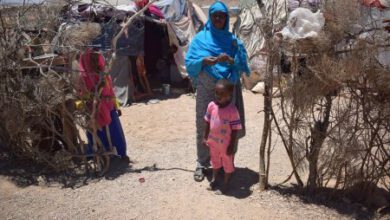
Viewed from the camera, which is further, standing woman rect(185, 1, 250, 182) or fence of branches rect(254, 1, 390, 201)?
standing woman rect(185, 1, 250, 182)

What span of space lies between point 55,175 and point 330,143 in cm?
290

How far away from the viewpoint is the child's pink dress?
3.66 meters

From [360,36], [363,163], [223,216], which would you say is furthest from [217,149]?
[360,36]

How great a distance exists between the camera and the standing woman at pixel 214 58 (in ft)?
12.1

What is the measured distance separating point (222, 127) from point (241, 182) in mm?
775

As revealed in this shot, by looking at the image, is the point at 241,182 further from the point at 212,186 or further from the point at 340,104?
the point at 340,104

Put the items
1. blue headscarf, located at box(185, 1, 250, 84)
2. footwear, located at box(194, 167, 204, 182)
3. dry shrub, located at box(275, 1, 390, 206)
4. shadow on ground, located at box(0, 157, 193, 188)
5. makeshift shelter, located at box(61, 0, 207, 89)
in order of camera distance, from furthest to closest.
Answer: makeshift shelter, located at box(61, 0, 207, 89)
shadow on ground, located at box(0, 157, 193, 188)
footwear, located at box(194, 167, 204, 182)
blue headscarf, located at box(185, 1, 250, 84)
dry shrub, located at box(275, 1, 390, 206)

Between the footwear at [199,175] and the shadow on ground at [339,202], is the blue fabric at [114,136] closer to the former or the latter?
the footwear at [199,175]

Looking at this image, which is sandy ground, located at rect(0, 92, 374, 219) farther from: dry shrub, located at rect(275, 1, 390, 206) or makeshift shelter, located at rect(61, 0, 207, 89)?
makeshift shelter, located at rect(61, 0, 207, 89)

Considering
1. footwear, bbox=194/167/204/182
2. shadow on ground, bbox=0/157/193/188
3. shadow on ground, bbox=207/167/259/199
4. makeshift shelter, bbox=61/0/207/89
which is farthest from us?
makeshift shelter, bbox=61/0/207/89

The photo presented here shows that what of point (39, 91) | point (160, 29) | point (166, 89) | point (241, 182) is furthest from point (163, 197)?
point (160, 29)

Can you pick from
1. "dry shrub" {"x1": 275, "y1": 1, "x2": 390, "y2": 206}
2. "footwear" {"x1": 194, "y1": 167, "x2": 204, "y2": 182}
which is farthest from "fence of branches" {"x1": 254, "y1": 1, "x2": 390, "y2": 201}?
"footwear" {"x1": 194, "y1": 167, "x2": 204, "y2": 182}

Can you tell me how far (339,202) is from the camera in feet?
12.1

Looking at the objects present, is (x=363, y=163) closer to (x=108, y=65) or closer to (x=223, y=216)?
(x=223, y=216)
